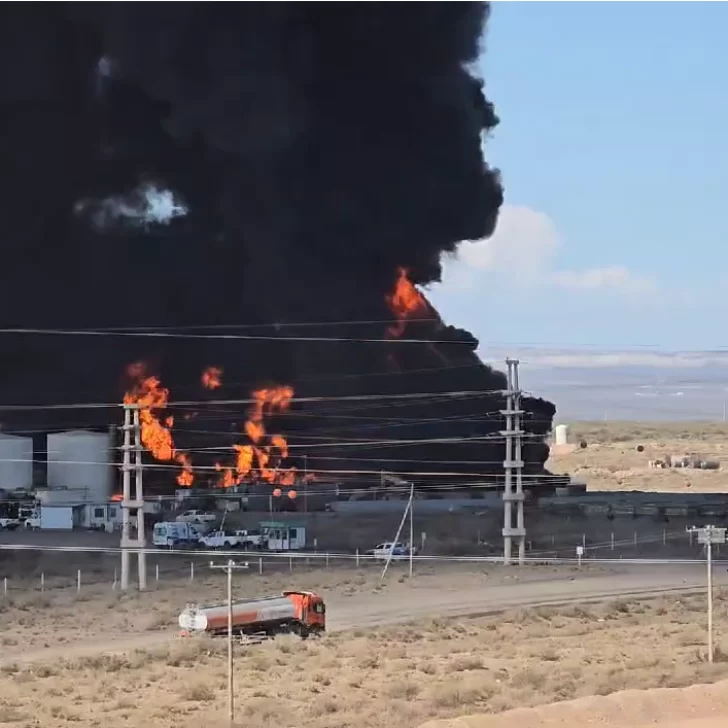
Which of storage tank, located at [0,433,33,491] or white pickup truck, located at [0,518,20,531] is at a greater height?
storage tank, located at [0,433,33,491]

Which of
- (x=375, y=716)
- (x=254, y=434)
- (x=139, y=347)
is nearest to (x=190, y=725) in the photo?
(x=375, y=716)

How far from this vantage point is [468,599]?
42.3 metres

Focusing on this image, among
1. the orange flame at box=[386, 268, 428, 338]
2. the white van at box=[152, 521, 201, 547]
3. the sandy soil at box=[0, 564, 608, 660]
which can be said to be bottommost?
the sandy soil at box=[0, 564, 608, 660]

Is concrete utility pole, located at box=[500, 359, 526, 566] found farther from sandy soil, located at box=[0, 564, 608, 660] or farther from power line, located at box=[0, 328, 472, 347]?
power line, located at box=[0, 328, 472, 347]

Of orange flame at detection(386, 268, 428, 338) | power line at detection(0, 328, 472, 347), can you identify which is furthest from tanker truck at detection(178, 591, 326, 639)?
→ orange flame at detection(386, 268, 428, 338)

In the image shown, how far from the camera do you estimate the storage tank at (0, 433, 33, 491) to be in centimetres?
6956

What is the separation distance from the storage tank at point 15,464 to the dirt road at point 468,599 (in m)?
30.7

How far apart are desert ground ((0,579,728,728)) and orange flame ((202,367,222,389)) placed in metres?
40.5

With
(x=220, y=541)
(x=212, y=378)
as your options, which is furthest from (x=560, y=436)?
(x=220, y=541)

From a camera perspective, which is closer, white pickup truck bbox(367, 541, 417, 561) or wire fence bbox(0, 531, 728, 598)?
wire fence bbox(0, 531, 728, 598)

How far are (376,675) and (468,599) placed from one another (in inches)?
598

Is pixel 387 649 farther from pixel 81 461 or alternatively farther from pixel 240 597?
pixel 81 461

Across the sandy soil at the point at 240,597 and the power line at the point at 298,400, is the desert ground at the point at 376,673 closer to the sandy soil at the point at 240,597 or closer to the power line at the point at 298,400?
the sandy soil at the point at 240,597

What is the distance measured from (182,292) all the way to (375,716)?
61662 mm
